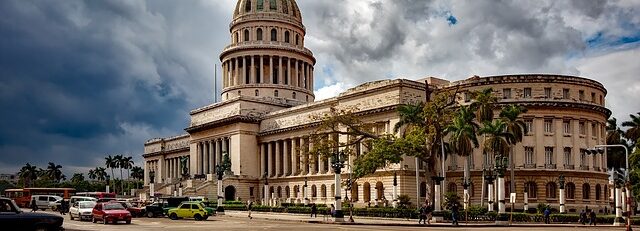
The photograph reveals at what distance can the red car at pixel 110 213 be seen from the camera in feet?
156

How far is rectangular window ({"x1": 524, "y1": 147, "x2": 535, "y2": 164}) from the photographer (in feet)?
265

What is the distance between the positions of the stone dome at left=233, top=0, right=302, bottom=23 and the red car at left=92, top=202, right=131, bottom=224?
264ft

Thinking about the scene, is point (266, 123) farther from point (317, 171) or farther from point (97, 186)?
point (97, 186)

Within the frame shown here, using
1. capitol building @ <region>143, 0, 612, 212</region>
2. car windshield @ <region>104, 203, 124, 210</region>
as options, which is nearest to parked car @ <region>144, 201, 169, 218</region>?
car windshield @ <region>104, 203, 124, 210</region>

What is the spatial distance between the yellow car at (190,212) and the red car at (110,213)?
9.38 metres

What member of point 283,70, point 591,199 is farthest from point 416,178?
point 283,70

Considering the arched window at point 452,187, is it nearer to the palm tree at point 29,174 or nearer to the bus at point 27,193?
the bus at point 27,193

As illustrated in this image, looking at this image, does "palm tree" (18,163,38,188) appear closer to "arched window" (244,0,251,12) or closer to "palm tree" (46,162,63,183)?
"palm tree" (46,162,63,183)

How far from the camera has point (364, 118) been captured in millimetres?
88062

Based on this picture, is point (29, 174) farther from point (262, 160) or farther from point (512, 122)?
point (512, 122)

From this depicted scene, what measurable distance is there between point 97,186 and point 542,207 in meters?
142

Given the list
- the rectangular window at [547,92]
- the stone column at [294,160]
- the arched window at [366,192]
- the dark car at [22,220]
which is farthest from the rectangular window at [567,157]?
the dark car at [22,220]

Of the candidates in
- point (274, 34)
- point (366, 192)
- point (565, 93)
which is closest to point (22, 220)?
point (366, 192)

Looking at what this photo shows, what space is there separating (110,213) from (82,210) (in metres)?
7.30
